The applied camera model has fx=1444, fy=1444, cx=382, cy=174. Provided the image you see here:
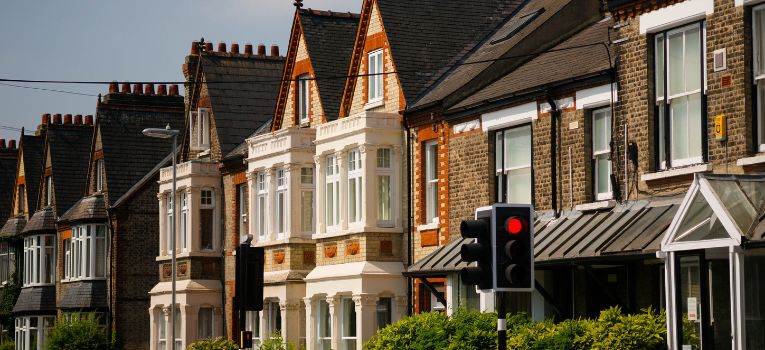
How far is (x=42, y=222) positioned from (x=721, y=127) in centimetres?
4337

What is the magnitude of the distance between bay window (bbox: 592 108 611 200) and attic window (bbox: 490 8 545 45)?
8.16 meters

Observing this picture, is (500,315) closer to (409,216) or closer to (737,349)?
(737,349)

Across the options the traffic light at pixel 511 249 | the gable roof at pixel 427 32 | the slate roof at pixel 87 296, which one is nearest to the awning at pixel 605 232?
the traffic light at pixel 511 249

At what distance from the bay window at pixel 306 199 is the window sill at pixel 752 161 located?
19990 millimetres

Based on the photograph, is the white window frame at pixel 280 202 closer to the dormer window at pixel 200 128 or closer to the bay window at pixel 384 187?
the bay window at pixel 384 187

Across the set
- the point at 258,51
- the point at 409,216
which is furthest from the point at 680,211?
the point at 258,51

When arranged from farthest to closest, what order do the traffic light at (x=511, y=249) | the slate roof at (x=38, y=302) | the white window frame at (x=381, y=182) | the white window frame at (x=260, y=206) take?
the slate roof at (x=38, y=302)
the white window frame at (x=260, y=206)
the white window frame at (x=381, y=182)
the traffic light at (x=511, y=249)

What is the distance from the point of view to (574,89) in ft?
96.3

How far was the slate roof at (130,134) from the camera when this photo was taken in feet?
187

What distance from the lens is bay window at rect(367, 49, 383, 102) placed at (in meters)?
38.6

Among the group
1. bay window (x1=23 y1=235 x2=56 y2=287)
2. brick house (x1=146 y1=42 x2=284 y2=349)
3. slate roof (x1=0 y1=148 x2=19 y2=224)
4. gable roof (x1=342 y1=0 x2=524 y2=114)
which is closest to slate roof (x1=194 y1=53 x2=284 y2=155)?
brick house (x1=146 y1=42 x2=284 y2=349)

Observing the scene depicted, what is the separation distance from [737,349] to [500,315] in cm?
423

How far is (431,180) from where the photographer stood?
118ft

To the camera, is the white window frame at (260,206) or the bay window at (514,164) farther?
the white window frame at (260,206)
